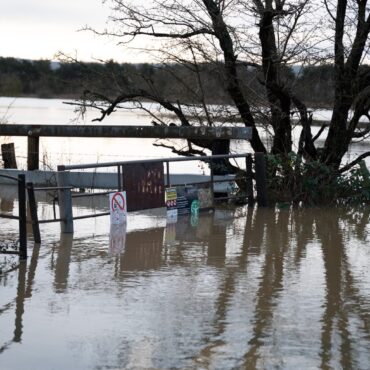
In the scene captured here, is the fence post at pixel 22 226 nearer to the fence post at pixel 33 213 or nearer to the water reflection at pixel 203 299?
the water reflection at pixel 203 299

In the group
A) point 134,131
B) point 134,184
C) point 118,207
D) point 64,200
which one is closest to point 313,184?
point 134,131

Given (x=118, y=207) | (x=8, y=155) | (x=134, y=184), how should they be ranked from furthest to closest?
(x=8, y=155), (x=134, y=184), (x=118, y=207)

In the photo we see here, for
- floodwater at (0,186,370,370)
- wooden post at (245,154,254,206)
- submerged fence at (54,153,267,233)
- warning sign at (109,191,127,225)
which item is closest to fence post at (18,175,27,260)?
floodwater at (0,186,370,370)

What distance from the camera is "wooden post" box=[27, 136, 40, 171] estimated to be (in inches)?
598

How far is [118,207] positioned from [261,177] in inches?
117

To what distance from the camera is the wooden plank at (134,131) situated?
43.5ft

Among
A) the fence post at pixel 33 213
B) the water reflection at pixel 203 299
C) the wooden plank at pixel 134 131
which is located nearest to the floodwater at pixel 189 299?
the water reflection at pixel 203 299

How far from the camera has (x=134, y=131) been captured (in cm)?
1403

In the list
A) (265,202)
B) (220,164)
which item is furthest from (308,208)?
(220,164)

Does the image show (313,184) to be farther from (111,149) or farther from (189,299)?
(111,149)

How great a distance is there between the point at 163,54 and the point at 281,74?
2128 mm

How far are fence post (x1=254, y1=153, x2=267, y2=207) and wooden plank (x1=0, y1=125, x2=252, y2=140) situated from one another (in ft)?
1.36

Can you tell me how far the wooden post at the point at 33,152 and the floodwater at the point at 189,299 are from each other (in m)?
3.96

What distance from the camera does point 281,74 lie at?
1474 centimetres
